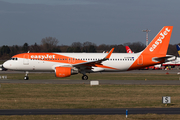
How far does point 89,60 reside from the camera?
4447 centimetres

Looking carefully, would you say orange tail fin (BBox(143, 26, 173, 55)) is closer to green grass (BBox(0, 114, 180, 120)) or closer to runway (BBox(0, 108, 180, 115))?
runway (BBox(0, 108, 180, 115))

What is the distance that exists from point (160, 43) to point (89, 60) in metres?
11.8

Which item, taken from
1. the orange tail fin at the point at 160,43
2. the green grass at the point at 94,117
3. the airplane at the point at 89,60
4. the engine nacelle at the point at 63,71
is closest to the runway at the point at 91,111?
the green grass at the point at 94,117

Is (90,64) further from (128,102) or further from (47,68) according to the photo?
(128,102)

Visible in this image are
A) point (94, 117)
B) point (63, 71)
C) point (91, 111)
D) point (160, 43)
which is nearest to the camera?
point (94, 117)

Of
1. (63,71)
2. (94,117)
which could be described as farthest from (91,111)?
(63,71)

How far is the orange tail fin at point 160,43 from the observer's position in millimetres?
45375

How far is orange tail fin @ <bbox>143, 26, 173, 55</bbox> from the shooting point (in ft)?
149

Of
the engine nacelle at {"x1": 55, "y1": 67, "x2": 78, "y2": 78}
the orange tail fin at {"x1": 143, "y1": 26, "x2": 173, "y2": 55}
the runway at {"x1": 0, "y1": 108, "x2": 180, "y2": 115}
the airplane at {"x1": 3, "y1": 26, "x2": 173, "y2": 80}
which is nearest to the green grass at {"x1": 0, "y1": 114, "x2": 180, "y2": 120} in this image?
the runway at {"x1": 0, "y1": 108, "x2": 180, "y2": 115}

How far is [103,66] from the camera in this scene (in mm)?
44125

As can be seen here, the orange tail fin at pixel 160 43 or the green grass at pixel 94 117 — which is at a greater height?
the orange tail fin at pixel 160 43

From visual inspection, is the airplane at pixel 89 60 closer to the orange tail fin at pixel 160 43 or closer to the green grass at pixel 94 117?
the orange tail fin at pixel 160 43

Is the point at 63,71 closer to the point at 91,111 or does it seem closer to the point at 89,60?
the point at 89,60

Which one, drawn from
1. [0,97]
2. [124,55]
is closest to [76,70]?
[124,55]
